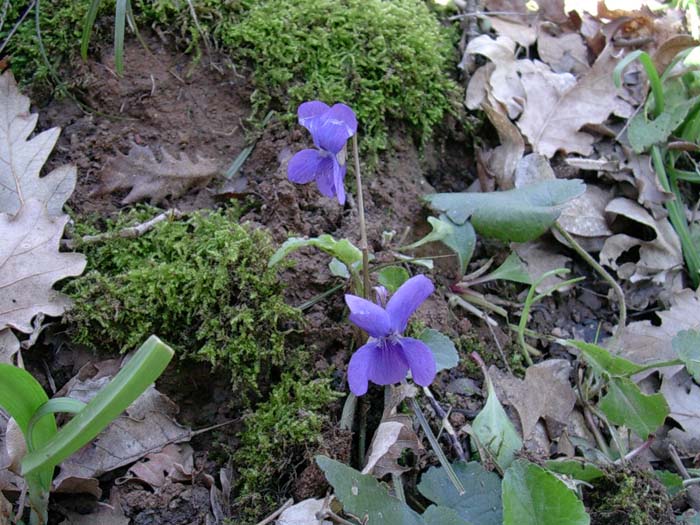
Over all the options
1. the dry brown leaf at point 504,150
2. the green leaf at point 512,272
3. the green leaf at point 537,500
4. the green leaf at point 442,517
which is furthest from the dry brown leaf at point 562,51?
the green leaf at point 442,517

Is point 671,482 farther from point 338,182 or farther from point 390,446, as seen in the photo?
point 338,182

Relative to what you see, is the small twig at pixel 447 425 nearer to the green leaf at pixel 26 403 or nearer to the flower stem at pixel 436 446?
the flower stem at pixel 436 446

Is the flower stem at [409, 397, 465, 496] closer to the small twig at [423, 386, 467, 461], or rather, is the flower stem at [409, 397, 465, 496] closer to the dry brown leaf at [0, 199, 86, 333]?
the small twig at [423, 386, 467, 461]

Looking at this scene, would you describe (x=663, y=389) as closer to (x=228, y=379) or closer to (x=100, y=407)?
(x=228, y=379)

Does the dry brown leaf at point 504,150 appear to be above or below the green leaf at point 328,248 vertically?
below

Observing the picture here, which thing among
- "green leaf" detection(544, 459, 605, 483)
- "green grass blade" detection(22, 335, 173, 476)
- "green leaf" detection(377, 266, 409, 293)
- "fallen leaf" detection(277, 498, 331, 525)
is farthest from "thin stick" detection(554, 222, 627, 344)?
"green grass blade" detection(22, 335, 173, 476)

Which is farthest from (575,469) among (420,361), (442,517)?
(420,361)
